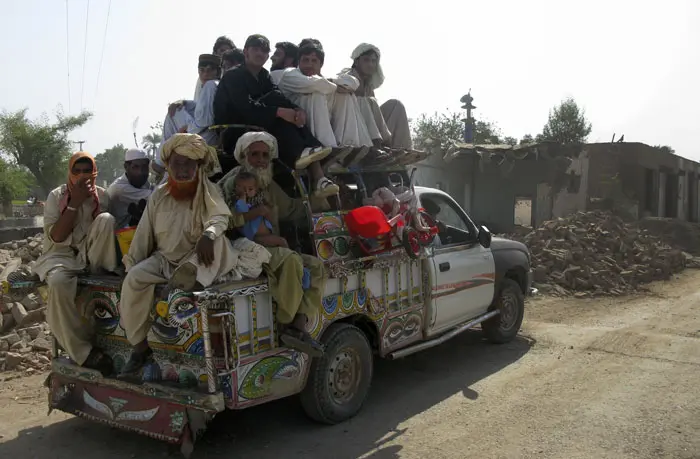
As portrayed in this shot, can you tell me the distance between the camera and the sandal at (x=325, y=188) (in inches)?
180

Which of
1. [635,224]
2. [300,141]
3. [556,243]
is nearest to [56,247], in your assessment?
[300,141]

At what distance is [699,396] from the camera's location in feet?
17.5

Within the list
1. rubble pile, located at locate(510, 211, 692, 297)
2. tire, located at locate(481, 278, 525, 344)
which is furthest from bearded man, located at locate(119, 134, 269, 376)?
rubble pile, located at locate(510, 211, 692, 297)

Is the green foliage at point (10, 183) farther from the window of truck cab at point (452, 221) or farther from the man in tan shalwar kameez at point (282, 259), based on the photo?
the man in tan shalwar kameez at point (282, 259)

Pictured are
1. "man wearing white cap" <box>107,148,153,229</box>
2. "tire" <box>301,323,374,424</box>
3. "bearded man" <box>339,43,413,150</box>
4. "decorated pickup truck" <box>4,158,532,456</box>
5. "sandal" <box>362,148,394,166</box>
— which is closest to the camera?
"decorated pickup truck" <box>4,158,532,456</box>

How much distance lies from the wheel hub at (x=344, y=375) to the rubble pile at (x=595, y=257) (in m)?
6.73

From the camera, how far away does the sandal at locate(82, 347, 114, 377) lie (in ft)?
14.0

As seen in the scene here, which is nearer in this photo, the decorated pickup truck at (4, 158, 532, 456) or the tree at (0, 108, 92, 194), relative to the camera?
the decorated pickup truck at (4, 158, 532, 456)

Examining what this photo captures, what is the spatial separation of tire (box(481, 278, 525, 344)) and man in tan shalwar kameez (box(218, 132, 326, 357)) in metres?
3.22

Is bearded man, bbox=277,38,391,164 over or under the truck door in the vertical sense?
over

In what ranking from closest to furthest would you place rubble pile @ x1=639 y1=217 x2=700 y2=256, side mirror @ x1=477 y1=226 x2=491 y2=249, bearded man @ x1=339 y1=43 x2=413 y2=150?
bearded man @ x1=339 y1=43 x2=413 y2=150 → side mirror @ x1=477 y1=226 x2=491 y2=249 → rubble pile @ x1=639 y1=217 x2=700 y2=256

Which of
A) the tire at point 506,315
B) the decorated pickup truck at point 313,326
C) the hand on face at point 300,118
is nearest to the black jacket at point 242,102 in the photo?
the hand on face at point 300,118

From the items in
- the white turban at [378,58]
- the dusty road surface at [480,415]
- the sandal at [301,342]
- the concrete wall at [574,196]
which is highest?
the white turban at [378,58]

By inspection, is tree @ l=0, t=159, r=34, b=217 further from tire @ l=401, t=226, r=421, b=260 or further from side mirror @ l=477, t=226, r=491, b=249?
tire @ l=401, t=226, r=421, b=260
